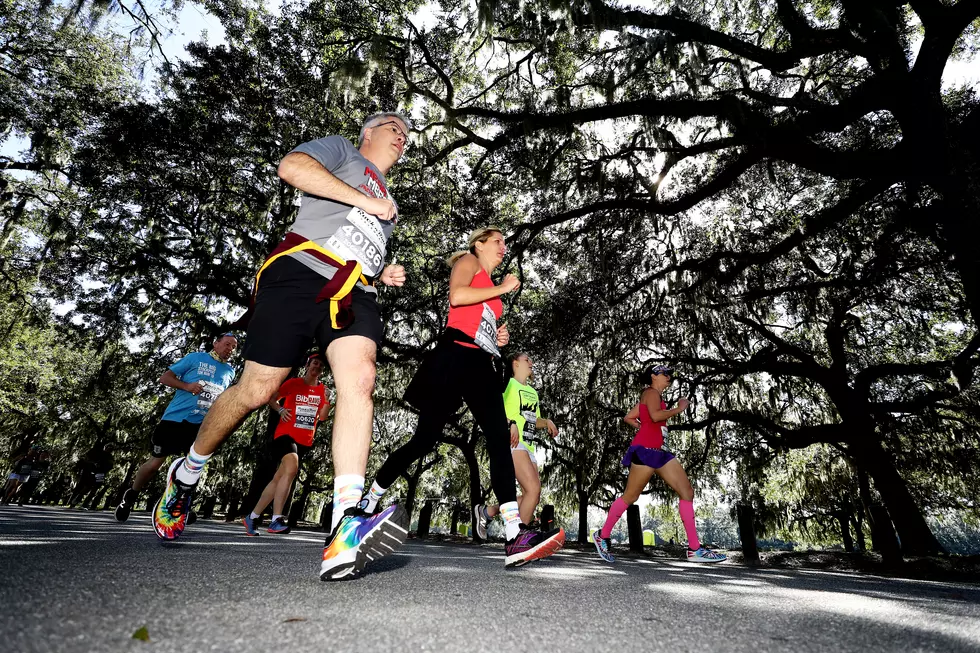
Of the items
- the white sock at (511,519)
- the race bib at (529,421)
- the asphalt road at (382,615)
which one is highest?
the race bib at (529,421)

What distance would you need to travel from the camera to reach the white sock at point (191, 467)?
107 inches

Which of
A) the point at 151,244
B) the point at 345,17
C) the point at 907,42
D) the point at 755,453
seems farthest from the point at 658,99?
the point at 151,244

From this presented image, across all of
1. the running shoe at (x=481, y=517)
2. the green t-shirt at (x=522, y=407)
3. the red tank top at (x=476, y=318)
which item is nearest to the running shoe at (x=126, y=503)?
the running shoe at (x=481, y=517)

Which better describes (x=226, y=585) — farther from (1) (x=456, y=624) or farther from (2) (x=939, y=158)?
(2) (x=939, y=158)

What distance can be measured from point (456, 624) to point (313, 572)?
3.66ft

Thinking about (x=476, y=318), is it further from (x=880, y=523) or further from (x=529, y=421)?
(x=880, y=523)

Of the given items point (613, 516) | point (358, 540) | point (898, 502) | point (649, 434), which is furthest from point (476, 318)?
point (898, 502)

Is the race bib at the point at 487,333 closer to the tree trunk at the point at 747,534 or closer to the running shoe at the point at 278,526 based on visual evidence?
the running shoe at the point at 278,526

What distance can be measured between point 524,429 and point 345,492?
311 cm

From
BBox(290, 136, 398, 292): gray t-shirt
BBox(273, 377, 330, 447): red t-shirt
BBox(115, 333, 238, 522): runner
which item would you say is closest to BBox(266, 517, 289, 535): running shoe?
BBox(273, 377, 330, 447): red t-shirt

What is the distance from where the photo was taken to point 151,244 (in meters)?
12.2

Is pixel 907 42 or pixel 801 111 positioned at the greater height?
pixel 907 42

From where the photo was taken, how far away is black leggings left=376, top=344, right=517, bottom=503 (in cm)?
328

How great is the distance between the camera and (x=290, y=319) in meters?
2.32
